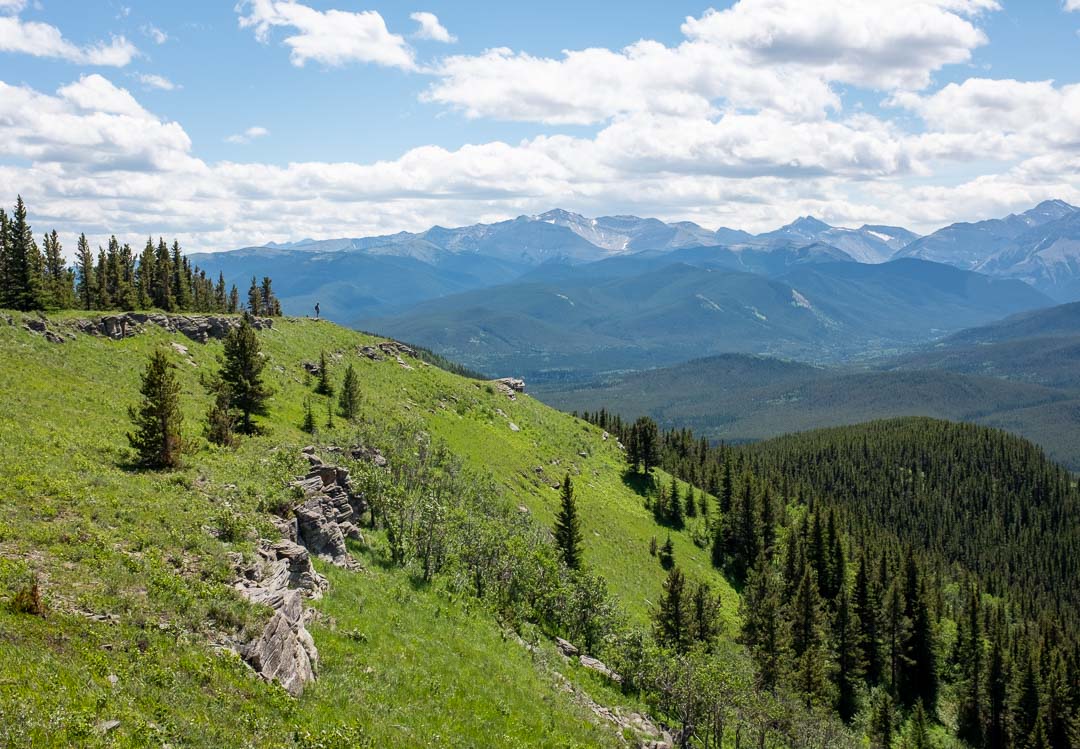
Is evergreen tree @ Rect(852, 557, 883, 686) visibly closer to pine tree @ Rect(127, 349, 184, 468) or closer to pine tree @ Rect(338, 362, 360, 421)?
pine tree @ Rect(338, 362, 360, 421)

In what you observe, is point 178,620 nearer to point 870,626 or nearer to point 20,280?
point 20,280

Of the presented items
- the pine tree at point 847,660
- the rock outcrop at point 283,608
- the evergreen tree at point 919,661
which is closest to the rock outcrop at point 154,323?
the rock outcrop at point 283,608

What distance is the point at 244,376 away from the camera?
55281 mm

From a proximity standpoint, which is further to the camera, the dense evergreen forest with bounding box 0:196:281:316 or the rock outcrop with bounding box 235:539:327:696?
the dense evergreen forest with bounding box 0:196:281:316

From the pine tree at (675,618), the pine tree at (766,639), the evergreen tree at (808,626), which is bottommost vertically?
the evergreen tree at (808,626)

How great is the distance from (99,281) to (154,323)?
31.3m

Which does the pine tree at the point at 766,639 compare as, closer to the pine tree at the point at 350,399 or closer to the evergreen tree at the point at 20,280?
the pine tree at the point at 350,399

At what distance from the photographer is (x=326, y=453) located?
171 feet

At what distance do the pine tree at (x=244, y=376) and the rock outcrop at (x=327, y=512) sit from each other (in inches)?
390

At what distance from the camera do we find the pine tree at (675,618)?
186ft

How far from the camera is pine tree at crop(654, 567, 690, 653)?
5681 cm

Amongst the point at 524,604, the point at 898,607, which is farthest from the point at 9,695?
the point at 898,607

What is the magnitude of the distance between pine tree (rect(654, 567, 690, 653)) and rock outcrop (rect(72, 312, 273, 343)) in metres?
53.4

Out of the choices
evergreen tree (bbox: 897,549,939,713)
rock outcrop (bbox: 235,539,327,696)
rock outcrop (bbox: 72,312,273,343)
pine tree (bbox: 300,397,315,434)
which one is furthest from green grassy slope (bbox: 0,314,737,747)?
evergreen tree (bbox: 897,549,939,713)
